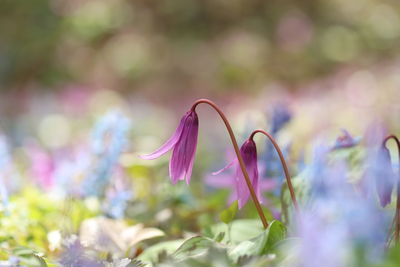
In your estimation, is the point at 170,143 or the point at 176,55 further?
the point at 176,55

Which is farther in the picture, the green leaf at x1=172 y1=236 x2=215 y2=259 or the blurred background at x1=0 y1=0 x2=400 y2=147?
the blurred background at x1=0 y1=0 x2=400 y2=147

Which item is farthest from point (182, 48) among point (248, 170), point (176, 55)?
point (248, 170)

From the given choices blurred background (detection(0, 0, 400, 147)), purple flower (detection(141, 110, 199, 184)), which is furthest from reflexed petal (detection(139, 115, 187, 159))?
blurred background (detection(0, 0, 400, 147))

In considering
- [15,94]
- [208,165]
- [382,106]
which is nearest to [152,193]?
[208,165]

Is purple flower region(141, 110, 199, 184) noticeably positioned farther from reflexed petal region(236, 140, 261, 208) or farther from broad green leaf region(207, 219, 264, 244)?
broad green leaf region(207, 219, 264, 244)

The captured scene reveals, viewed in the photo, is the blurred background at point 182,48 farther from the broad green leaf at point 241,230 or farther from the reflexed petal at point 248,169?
the reflexed petal at point 248,169

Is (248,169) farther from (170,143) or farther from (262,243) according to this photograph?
(262,243)

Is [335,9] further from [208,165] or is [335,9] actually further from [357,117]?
[208,165]

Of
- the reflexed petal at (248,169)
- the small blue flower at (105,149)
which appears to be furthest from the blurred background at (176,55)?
the reflexed petal at (248,169)
